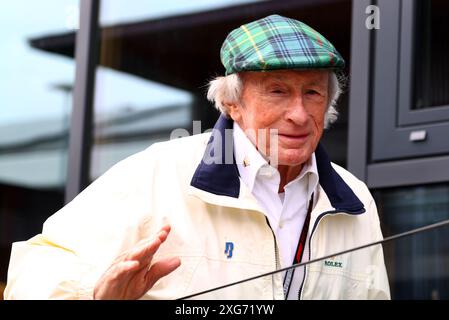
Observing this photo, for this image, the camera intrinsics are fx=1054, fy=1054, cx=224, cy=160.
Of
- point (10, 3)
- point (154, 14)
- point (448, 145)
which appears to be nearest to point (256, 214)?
point (448, 145)

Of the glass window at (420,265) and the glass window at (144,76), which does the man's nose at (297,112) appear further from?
the glass window at (144,76)

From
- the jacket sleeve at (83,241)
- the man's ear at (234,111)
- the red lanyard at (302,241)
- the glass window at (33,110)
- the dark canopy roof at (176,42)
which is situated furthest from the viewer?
the glass window at (33,110)

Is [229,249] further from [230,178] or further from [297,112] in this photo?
[297,112]

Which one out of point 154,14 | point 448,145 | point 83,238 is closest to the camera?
point 83,238

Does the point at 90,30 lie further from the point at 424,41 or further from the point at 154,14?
the point at 424,41

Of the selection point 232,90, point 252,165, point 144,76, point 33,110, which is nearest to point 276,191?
point 252,165

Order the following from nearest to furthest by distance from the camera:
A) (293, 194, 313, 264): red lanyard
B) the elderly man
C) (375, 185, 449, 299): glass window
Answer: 1. (375, 185, 449, 299): glass window
2. the elderly man
3. (293, 194, 313, 264): red lanyard

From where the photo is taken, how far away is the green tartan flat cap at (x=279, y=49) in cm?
275

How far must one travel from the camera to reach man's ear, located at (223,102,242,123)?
2955mm

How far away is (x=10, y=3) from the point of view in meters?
5.34

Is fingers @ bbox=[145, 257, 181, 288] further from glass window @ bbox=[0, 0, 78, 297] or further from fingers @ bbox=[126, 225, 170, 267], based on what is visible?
glass window @ bbox=[0, 0, 78, 297]

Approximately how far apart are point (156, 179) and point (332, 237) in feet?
1.62

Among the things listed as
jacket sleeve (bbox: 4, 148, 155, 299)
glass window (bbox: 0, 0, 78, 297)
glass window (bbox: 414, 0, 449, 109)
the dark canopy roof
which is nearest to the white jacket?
jacket sleeve (bbox: 4, 148, 155, 299)

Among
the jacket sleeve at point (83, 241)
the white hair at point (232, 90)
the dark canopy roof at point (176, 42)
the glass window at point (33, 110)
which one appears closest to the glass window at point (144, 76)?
the dark canopy roof at point (176, 42)
